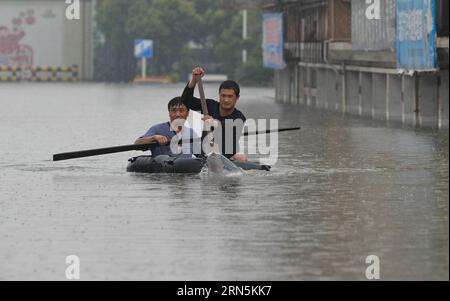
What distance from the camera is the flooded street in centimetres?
1259

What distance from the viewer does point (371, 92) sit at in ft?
157

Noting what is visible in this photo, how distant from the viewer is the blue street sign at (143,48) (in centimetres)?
10044

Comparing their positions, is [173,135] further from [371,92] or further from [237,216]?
[371,92]

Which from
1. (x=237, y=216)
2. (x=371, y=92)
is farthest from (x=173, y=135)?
(x=371, y=92)

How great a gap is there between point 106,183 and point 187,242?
7.39 m

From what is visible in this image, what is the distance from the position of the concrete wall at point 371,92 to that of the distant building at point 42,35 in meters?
38.3

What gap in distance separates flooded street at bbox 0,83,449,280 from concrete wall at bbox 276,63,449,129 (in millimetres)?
6686

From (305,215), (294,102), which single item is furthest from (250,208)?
(294,102)

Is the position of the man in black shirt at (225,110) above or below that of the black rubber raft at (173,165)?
above

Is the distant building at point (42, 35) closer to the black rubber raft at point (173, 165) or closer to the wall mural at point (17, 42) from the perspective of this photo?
the wall mural at point (17, 42)

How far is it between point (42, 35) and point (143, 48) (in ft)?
24.8

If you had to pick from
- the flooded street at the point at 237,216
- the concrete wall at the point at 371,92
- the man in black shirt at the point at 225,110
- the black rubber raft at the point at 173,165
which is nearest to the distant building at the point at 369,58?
the concrete wall at the point at 371,92

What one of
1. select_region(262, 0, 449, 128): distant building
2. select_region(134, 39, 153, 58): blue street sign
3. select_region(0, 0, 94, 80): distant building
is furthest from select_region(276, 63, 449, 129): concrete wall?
select_region(0, 0, 94, 80): distant building

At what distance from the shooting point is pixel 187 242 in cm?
1420
